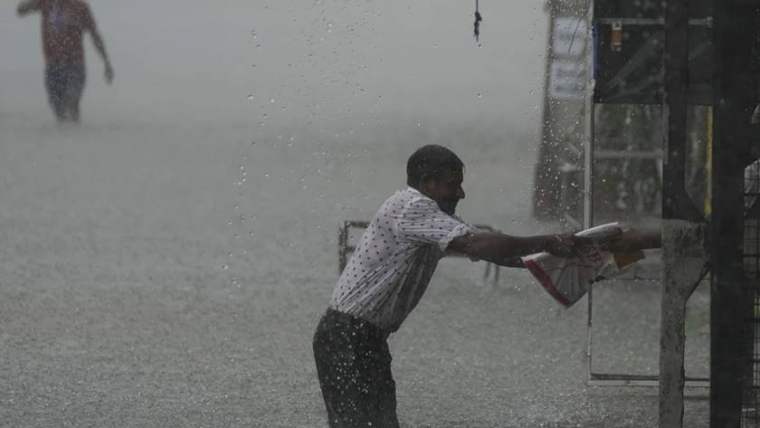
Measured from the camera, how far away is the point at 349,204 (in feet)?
55.7

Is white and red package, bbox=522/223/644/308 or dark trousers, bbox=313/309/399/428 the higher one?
white and red package, bbox=522/223/644/308

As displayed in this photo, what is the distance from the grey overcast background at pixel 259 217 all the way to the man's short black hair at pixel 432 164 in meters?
1.93

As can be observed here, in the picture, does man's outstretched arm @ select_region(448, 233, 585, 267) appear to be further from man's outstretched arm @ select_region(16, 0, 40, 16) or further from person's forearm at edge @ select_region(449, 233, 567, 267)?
man's outstretched arm @ select_region(16, 0, 40, 16)

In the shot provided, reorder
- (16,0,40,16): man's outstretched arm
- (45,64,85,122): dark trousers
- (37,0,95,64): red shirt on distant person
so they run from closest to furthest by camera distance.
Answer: (37,0,95,64): red shirt on distant person < (16,0,40,16): man's outstretched arm < (45,64,85,122): dark trousers

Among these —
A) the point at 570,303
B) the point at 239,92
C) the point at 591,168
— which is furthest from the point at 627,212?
the point at 239,92

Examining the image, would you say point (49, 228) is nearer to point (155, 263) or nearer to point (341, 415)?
point (155, 263)

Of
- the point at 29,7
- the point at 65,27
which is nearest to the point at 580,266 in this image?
the point at 65,27

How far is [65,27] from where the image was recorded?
17.3 m

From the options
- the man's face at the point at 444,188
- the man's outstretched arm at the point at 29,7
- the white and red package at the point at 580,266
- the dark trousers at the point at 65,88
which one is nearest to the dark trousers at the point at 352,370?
the man's face at the point at 444,188

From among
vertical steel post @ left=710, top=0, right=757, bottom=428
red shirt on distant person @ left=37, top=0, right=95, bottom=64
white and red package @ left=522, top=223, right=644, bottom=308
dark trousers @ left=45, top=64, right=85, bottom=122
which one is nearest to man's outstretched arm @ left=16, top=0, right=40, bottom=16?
red shirt on distant person @ left=37, top=0, right=95, bottom=64

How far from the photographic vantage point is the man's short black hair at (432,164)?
5402 millimetres

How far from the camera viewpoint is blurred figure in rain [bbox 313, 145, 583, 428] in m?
5.38

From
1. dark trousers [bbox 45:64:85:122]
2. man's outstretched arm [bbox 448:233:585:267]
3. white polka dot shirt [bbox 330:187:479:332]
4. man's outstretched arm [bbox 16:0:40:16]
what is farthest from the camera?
dark trousers [bbox 45:64:85:122]

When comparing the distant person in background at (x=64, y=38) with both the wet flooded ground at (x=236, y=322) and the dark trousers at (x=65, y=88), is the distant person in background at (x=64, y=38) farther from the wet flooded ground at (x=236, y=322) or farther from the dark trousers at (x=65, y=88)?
the wet flooded ground at (x=236, y=322)
